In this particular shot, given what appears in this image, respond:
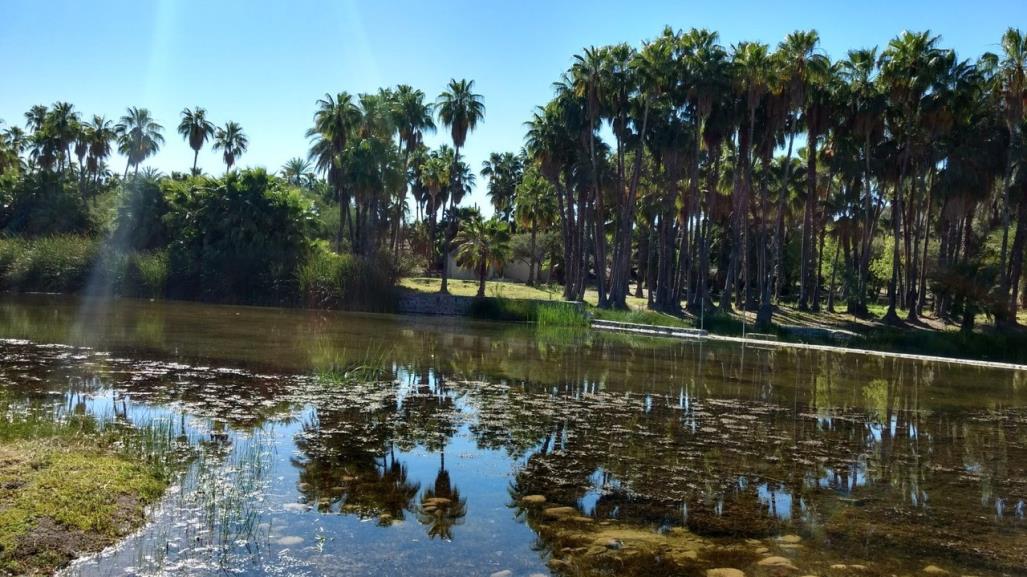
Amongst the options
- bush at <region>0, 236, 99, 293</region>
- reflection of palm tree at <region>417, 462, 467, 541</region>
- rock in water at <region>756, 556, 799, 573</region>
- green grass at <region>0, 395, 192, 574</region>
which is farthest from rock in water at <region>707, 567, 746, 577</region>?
bush at <region>0, 236, 99, 293</region>

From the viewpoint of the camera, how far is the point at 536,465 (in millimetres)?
8969

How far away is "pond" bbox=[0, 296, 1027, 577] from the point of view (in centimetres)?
602

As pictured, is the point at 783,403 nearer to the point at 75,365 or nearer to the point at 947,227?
the point at 75,365

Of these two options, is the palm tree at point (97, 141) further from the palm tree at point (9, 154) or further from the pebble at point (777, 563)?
the pebble at point (777, 563)

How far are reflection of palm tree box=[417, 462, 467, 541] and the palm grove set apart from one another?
112ft

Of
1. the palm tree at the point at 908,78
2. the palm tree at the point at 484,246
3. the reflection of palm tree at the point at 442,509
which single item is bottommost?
the reflection of palm tree at the point at 442,509

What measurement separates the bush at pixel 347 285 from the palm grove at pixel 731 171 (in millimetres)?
1359

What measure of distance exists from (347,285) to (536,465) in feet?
123

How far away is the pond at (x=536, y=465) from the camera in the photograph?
602 centimetres

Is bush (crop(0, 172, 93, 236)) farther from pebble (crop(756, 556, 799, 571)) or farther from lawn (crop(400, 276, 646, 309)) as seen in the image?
pebble (crop(756, 556, 799, 571))

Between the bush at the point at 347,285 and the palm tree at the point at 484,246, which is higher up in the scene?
the palm tree at the point at 484,246

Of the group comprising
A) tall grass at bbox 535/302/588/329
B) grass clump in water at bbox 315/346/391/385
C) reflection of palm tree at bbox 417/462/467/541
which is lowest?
reflection of palm tree at bbox 417/462/467/541

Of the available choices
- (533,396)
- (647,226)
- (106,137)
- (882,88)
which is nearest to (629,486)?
(533,396)

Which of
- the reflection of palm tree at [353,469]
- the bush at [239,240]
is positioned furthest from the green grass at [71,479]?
the bush at [239,240]
